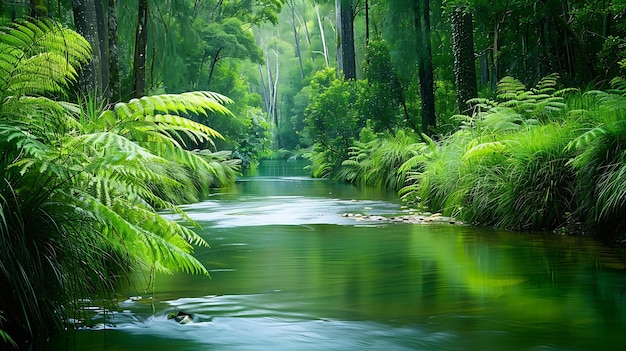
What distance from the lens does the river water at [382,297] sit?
3.80 meters

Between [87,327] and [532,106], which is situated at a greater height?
[532,106]

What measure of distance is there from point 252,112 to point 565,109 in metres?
37.3

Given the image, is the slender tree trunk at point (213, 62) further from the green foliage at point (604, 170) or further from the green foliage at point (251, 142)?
the green foliage at point (604, 170)

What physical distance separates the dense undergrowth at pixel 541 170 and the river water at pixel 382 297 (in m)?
0.41

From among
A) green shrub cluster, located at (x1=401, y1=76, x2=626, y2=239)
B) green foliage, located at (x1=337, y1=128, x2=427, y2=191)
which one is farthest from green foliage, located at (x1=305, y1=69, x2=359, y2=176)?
green shrub cluster, located at (x1=401, y1=76, x2=626, y2=239)

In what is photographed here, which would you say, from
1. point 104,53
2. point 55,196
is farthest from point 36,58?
point 104,53

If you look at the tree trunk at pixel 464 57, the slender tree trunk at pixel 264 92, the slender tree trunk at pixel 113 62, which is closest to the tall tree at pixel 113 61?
the slender tree trunk at pixel 113 62

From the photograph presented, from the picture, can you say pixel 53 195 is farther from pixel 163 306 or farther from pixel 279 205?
pixel 279 205

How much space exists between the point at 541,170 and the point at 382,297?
4.08 metres

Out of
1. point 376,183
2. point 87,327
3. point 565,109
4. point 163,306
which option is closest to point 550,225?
point 565,109

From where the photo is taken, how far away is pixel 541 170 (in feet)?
27.0

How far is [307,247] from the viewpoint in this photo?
24.3ft

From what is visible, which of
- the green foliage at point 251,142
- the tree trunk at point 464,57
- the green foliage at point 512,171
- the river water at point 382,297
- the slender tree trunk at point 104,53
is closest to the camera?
the river water at point 382,297

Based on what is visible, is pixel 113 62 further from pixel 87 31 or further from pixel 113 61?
pixel 87 31
